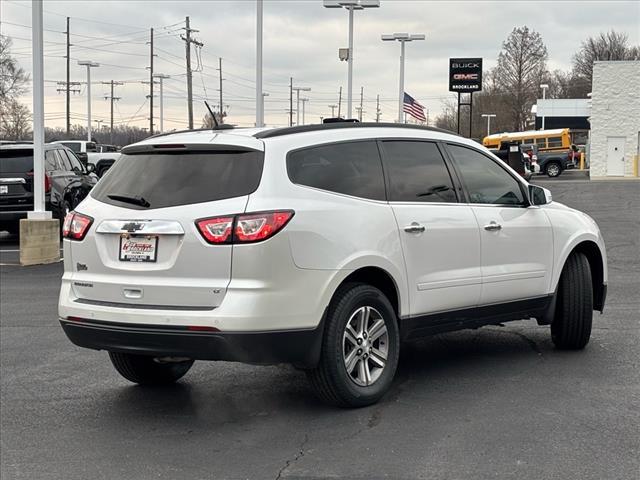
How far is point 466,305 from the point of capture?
6016mm

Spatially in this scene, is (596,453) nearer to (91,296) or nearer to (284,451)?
(284,451)

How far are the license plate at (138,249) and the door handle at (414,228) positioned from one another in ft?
5.45

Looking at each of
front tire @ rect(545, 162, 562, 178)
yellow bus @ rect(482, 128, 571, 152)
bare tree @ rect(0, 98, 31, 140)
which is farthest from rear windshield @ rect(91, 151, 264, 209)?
bare tree @ rect(0, 98, 31, 140)

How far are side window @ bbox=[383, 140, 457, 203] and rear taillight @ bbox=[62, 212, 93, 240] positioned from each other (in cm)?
198

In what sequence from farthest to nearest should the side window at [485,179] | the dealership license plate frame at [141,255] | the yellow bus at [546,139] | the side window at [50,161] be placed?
the yellow bus at [546,139]
the side window at [50,161]
the side window at [485,179]
the dealership license plate frame at [141,255]

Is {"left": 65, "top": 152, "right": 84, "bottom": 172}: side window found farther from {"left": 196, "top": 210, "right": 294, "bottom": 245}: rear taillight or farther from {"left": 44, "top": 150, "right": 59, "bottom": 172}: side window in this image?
{"left": 196, "top": 210, "right": 294, "bottom": 245}: rear taillight

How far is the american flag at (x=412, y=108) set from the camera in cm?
3703

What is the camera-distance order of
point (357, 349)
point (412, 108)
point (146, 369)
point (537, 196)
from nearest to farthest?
point (357, 349) → point (146, 369) → point (537, 196) → point (412, 108)

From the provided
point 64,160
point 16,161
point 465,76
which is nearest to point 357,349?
point 16,161

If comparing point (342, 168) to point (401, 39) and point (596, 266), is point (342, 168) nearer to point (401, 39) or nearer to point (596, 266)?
point (596, 266)

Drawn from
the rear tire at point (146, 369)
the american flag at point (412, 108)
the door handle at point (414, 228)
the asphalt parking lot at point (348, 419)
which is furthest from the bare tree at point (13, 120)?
the door handle at point (414, 228)

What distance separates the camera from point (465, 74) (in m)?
51.1

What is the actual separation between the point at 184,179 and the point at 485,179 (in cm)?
247

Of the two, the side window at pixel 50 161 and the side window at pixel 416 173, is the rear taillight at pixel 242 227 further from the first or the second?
the side window at pixel 50 161
